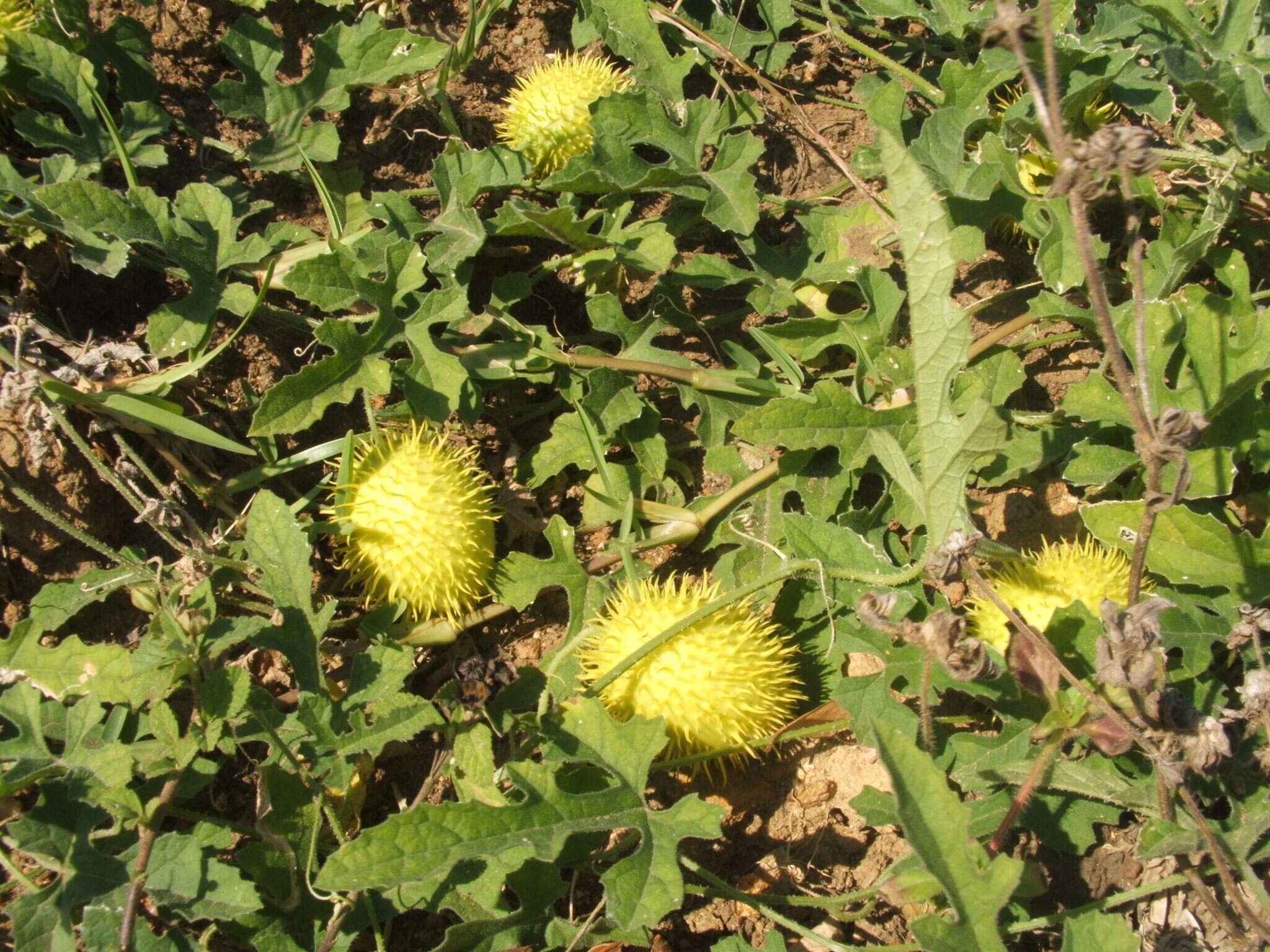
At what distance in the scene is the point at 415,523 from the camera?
2256 millimetres

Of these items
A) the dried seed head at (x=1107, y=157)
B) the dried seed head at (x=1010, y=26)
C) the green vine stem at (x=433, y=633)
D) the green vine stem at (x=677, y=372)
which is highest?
the dried seed head at (x=1010, y=26)

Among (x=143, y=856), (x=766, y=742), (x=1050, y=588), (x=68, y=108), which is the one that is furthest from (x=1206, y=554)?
(x=68, y=108)

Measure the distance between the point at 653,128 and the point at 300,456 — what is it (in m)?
1.31

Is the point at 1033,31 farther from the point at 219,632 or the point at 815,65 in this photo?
the point at 219,632

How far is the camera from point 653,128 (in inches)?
106

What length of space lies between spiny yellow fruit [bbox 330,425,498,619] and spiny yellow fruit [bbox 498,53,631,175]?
3.04 ft

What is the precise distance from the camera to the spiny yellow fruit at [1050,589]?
2.25 meters

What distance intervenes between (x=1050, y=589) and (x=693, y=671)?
2.84 feet

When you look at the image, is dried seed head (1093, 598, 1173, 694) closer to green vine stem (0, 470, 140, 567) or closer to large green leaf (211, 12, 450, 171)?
green vine stem (0, 470, 140, 567)

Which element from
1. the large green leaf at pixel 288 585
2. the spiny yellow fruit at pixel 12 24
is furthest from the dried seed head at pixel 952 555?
the spiny yellow fruit at pixel 12 24

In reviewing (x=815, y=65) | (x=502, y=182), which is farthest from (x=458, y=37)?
(x=815, y=65)

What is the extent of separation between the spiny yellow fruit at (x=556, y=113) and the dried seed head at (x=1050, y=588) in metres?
1.63

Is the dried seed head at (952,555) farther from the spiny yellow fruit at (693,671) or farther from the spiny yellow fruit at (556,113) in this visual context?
the spiny yellow fruit at (556,113)

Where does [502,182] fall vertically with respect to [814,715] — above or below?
above
